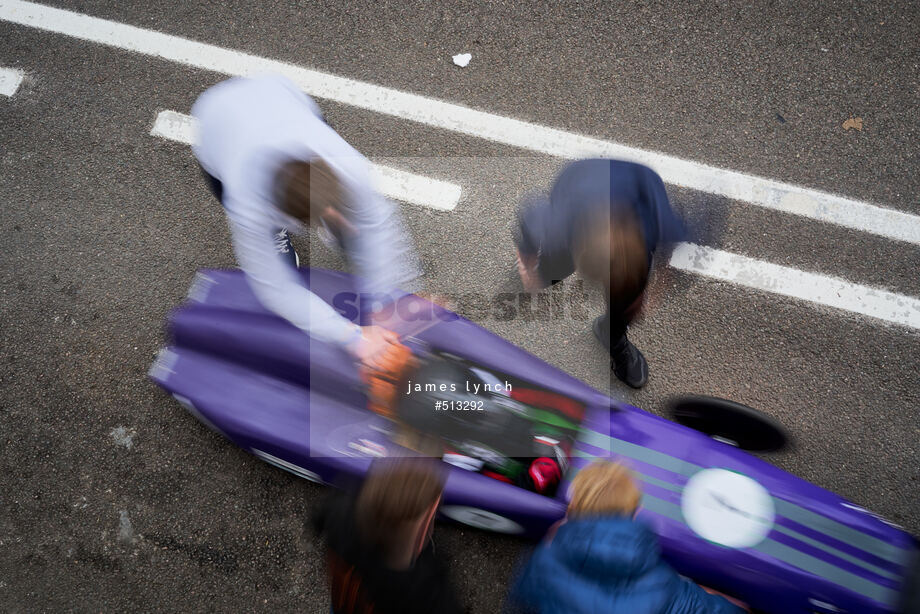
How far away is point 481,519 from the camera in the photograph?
96.3 inches

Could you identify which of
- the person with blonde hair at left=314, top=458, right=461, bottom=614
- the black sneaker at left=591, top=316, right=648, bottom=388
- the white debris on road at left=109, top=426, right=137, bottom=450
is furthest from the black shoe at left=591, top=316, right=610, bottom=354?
the white debris on road at left=109, top=426, right=137, bottom=450

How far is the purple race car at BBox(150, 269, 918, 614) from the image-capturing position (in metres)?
2.14

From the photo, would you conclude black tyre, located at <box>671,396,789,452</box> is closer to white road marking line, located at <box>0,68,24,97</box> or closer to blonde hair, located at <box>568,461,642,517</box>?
blonde hair, located at <box>568,461,642,517</box>

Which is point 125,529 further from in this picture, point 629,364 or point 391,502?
point 629,364

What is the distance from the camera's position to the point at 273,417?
2414mm

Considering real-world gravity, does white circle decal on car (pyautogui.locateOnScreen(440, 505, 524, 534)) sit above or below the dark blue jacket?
below

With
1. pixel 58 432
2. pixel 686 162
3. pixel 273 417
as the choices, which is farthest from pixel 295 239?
pixel 686 162

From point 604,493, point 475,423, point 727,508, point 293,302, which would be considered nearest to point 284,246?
point 293,302

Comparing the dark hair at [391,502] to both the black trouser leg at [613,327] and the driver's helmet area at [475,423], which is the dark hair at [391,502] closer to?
the driver's helmet area at [475,423]

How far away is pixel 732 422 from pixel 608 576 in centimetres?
107

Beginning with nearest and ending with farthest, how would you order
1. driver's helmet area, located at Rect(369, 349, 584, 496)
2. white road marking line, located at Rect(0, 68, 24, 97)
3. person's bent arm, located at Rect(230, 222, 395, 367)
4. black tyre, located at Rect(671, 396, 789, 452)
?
person's bent arm, located at Rect(230, 222, 395, 367) < driver's helmet area, located at Rect(369, 349, 584, 496) < black tyre, located at Rect(671, 396, 789, 452) < white road marking line, located at Rect(0, 68, 24, 97)

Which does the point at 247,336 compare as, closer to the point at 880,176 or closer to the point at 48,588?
the point at 48,588

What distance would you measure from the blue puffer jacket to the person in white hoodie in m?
0.97

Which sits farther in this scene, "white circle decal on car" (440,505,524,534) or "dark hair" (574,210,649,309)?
"white circle decal on car" (440,505,524,534)
